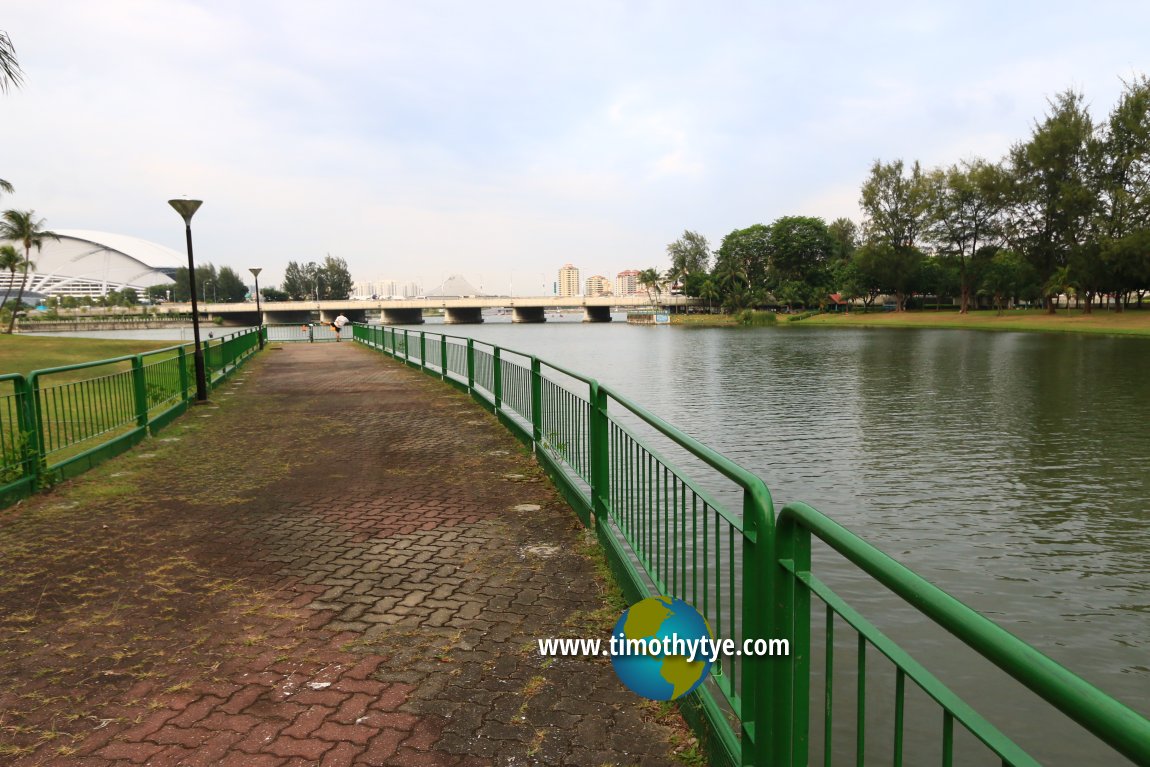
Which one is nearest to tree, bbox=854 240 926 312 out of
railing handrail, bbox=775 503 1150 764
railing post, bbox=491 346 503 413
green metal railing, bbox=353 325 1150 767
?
railing post, bbox=491 346 503 413

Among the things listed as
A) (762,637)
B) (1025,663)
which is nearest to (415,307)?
(762,637)

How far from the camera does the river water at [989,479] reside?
6.44 meters

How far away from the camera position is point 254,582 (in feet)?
Result: 17.1

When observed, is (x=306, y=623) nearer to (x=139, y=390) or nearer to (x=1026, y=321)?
(x=139, y=390)

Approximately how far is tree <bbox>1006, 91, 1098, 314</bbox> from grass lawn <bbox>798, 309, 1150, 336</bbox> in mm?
3542

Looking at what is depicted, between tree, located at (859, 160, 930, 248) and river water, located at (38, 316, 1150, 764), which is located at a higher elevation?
tree, located at (859, 160, 930, 248)

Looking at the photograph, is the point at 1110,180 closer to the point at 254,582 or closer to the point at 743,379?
the point at 743,379

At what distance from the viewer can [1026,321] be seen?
6306 centimetres

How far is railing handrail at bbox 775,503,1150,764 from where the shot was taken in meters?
1.21

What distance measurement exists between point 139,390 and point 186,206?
5.33m

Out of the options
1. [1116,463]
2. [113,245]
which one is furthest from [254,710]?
[113,245]

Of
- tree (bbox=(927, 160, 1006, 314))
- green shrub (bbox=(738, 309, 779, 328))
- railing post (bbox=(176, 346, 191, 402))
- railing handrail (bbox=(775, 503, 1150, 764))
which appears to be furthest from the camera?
green shrub (bbox=(738, 309, 779, 328))

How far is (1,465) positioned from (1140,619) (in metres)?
10.5

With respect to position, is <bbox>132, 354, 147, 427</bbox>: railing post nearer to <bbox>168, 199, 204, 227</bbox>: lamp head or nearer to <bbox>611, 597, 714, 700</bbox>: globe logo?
<bbox>168, 199, 204, 227</bbox>: lamp head
